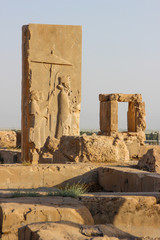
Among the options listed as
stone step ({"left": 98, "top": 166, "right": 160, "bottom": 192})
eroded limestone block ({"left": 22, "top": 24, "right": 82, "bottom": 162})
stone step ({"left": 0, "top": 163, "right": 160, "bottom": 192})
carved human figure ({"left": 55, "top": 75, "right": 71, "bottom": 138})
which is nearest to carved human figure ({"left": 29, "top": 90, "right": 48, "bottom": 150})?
eroded limestone block ({"left": 22, "top": 24, "right": 82, "bottom": 162})

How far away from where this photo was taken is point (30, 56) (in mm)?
12297

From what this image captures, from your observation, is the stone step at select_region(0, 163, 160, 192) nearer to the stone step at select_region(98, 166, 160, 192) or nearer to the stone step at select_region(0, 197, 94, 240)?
the stone step at select_region(98, 166, 160, 192)

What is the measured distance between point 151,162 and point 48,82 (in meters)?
6.82

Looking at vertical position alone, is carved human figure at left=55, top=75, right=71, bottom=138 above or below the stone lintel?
below

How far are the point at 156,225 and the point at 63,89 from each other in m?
8.89

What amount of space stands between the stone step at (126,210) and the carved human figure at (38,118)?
8481mm

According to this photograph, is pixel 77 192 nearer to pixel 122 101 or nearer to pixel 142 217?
pixel 142 217

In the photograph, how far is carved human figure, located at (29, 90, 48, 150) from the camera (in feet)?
40.2

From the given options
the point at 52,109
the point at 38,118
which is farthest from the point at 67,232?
the point at 52,109

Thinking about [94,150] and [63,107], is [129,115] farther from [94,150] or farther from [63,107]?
[94,150]

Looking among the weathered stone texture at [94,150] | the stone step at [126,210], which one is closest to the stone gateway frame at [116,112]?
the weathered stone texture at [94,150]

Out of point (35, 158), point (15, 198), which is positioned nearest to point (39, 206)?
point (15, 198)

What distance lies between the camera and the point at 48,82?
12438 millimetres

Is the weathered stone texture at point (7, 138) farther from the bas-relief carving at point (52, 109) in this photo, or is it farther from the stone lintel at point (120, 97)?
the bas-relief carving at point (52, 109)
